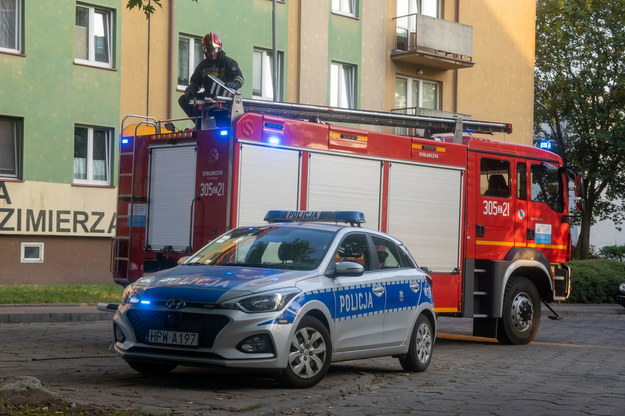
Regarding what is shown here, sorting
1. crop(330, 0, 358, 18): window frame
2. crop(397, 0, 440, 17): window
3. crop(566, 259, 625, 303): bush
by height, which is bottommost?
crop(566, 259, 625, 303): bush

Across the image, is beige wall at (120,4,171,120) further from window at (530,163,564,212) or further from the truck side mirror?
the truck side mirror

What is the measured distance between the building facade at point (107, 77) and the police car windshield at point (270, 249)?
1438 centimetres

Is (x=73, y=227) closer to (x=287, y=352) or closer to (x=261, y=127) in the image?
(x=261, y=127)

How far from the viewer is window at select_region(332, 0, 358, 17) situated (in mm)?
33000

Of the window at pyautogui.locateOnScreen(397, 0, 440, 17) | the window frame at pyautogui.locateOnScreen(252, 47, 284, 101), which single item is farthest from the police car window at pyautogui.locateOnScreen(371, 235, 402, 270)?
the window at pyautogui.locateOnScreen(397, 0, 440, 17)

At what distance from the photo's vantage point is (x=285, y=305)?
349 inches

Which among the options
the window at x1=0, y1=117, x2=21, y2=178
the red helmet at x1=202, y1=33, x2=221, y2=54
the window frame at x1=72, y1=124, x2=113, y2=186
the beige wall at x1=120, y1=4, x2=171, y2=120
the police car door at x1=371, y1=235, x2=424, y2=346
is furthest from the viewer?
the beige wall at x1=120, y1=4, x2=171, y2=120

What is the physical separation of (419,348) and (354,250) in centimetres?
155

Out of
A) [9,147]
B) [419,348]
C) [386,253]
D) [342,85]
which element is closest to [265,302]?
[386,253]

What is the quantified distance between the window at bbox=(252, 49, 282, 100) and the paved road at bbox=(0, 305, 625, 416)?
16706mm

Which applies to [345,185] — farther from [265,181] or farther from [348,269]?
[348,269]

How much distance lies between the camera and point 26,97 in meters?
25.6

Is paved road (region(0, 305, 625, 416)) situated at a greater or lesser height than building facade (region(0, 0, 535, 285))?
lesser

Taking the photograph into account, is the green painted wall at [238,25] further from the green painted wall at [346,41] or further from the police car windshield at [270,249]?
the police car windshield at [270,249]
